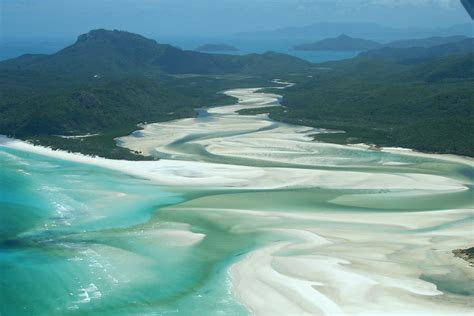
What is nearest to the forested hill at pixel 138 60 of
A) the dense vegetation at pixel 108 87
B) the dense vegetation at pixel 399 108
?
the dense vegetation at pixel 108 87

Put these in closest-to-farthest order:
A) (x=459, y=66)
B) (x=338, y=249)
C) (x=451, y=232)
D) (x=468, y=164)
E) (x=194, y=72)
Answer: (x=338, y=249) < (x=451, y=232) < (x=468, y=164) < (x=459, y=66) < (x=194, y=72)

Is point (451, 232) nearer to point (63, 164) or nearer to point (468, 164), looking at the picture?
point (468, 164)

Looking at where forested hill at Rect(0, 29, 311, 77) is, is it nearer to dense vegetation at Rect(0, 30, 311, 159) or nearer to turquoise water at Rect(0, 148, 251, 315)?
dense vegetation at Rect(0, 30, 311, 159)

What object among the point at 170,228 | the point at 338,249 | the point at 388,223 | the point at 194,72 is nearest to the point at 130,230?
the point at 170,228

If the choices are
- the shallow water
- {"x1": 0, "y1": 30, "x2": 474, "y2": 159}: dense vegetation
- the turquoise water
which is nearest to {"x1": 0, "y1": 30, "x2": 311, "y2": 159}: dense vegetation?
{"x1": 0, "y1": 30, "x2": 474, "y2": 159}: dense vegetation

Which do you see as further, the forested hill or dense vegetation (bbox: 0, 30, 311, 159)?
the forested hill

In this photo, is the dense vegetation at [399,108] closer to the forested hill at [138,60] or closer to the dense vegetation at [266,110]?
the dense vegetation at [266,110]

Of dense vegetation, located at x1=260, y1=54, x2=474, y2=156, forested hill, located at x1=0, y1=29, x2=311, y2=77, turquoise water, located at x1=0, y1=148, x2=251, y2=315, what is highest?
forested hill, located at x1=0, y1=29, x2=311, y2=77
